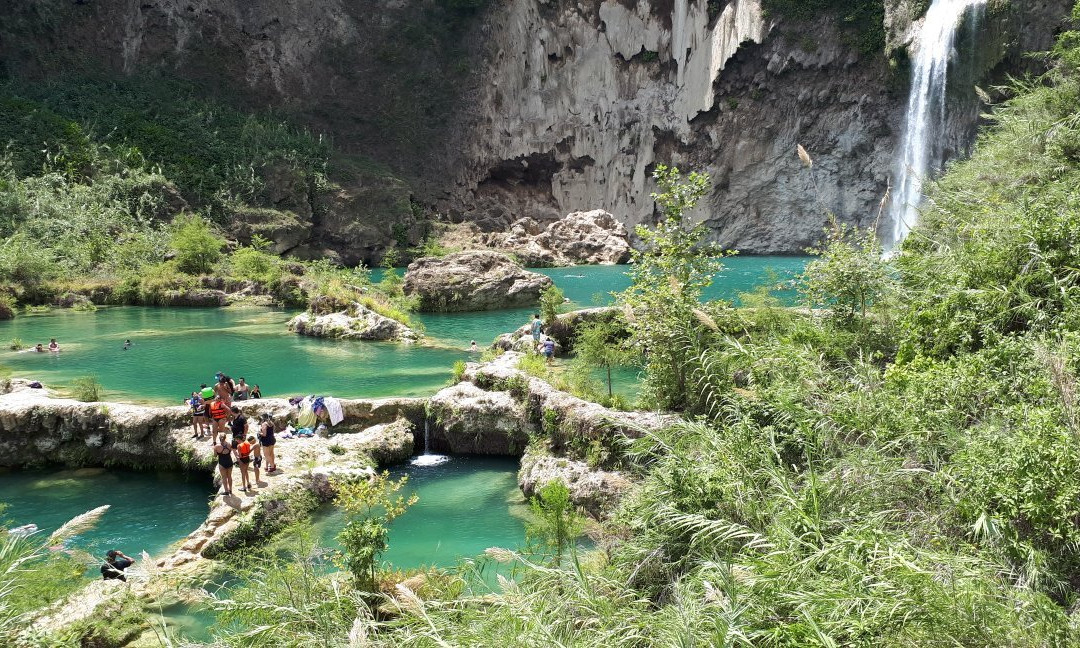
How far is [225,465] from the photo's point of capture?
39.9 ft

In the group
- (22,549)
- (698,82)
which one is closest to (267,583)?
(22,549)

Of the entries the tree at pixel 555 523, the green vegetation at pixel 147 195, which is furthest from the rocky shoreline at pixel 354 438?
the green vegetation at pixel 147 195

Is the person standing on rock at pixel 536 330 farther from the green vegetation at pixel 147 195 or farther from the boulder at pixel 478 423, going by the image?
the green vegetation at pixel 147 195

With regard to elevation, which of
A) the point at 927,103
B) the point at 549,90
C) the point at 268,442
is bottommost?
the point at 268,442

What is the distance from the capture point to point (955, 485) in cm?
719

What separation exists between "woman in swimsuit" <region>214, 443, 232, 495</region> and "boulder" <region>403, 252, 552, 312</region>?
68.1 feet

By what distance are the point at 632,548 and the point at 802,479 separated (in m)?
2.11

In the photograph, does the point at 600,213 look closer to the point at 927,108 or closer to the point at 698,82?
the point at 698,82

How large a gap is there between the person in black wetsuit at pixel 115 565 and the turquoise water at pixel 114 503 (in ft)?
2.54

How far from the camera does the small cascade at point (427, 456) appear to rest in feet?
49.5

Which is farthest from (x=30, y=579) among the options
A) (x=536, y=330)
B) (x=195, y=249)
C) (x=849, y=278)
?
(x=195, y=249)

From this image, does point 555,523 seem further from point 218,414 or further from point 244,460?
point 218,414

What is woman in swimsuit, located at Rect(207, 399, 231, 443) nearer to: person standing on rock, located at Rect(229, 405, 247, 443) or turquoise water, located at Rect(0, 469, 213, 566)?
turquoise water, located at Rect(0, 469, 213, 566)

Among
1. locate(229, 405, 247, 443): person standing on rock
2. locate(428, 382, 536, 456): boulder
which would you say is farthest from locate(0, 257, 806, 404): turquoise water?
locate(229, 405, 247, 443): person standing on rock
